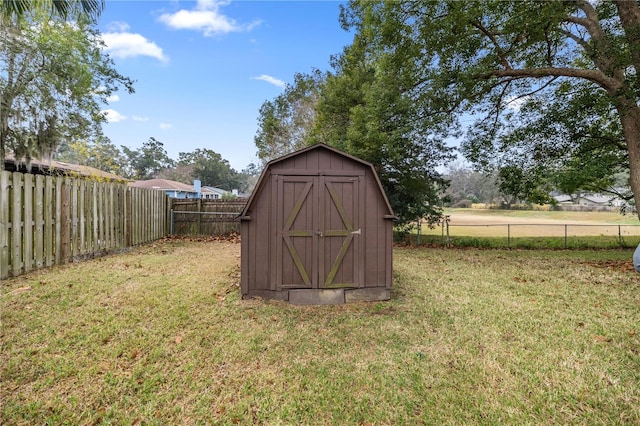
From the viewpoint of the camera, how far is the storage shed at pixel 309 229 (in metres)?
4.47

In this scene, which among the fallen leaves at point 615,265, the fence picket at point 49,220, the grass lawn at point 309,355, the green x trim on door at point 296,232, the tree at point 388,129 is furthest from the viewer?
the tree at point 388,129

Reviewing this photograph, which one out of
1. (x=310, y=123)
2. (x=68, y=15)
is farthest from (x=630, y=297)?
(x=310, y=123)

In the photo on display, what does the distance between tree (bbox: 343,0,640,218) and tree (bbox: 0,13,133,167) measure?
1209 cm

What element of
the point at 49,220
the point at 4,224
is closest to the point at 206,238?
the point at 49,220

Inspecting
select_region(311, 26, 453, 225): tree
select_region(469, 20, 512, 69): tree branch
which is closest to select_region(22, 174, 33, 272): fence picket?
select_region(311, 26, 453, 225): tree

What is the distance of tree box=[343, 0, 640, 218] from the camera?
6.71 metres

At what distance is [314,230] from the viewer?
4492 millimetres

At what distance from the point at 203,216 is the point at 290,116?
40.9 feet

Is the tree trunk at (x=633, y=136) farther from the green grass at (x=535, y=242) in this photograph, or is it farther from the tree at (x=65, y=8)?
the tree at (x=65, y=8)

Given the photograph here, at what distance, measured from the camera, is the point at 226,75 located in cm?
1397

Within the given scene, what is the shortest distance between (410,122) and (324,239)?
5.68 m

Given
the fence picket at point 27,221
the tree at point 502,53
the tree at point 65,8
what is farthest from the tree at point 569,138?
the tree at point 65,8

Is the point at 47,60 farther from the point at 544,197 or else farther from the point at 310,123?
the point at 544,197

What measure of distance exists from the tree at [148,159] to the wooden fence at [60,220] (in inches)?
1779
